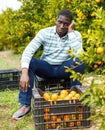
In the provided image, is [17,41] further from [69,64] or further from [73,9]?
[69,64]

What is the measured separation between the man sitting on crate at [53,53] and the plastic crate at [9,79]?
51.9 inches

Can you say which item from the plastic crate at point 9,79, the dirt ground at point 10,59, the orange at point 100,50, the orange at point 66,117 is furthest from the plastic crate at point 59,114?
the dirt ground at point 10,59

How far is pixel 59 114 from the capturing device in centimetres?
446

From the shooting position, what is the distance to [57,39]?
527 centimetres

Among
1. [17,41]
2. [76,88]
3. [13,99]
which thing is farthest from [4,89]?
[17,41]

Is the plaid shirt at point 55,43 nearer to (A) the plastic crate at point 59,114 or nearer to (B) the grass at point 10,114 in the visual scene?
(B) the grass at point 10,114

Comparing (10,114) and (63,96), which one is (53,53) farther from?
(10,114)

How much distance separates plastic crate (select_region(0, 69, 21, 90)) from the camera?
6.57 metres

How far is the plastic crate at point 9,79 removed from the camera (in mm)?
6570

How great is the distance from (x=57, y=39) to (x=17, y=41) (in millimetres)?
6526

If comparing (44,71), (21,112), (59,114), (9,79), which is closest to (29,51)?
(44,71)

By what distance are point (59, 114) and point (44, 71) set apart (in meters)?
0.92

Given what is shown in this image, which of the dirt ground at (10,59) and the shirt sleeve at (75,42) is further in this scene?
the dirt ground at (10,59)

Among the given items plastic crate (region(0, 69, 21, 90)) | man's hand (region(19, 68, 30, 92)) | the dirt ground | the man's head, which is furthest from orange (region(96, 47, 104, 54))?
the dirt ground
